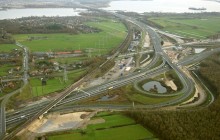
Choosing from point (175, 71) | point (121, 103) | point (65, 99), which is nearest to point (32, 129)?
point (65, 99)

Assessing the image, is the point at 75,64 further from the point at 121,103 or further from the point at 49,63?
the point at 121,103

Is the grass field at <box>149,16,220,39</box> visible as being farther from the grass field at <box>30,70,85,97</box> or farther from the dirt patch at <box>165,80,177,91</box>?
the grass field at <box>30,70,85,97</box>

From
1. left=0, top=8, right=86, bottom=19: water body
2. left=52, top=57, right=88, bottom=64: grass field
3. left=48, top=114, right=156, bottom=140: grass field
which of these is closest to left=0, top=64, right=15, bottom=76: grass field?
left=52, top=57, right=88, bottom=64: grass field

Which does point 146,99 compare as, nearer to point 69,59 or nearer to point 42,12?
point 69,59

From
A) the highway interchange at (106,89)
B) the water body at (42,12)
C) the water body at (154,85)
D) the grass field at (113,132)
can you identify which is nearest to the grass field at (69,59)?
the highway interchange at (106,89)

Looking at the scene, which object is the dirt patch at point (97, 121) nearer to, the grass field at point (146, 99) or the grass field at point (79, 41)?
the grass field at point (146, 99)

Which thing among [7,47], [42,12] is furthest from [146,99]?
[42,12]
